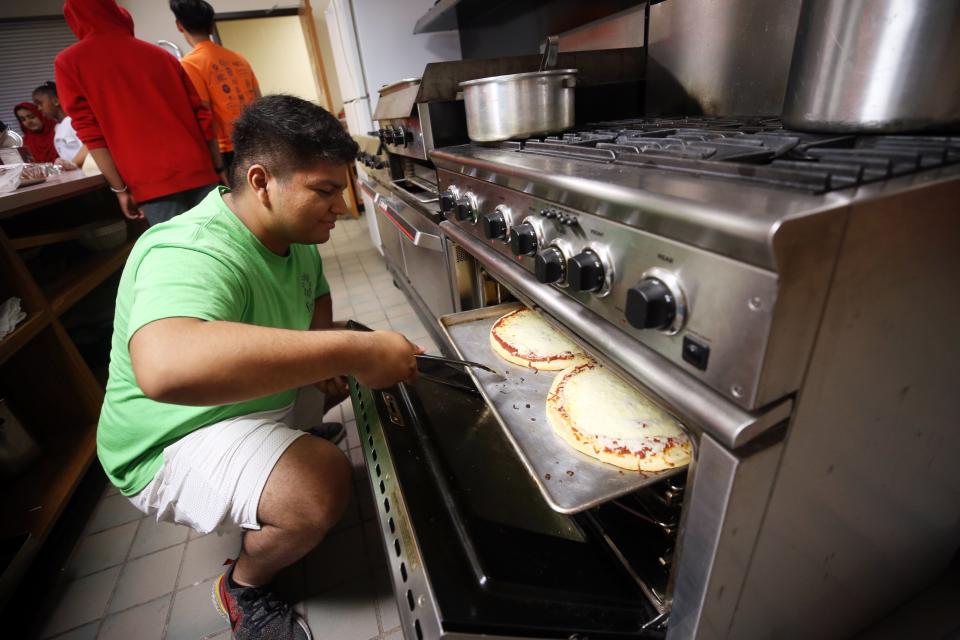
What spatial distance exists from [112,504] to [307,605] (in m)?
0.96

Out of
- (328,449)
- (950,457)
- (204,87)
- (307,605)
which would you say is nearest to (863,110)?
(950,457)

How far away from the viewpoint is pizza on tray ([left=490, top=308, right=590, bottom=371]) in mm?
948

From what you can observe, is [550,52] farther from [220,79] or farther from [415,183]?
[220,79]

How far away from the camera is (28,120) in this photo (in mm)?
3600

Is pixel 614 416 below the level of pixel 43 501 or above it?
above

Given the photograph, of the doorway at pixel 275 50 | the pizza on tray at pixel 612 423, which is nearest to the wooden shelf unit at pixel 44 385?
the pizza on tray at pixel 612 423

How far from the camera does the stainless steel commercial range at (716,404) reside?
0.41 meters

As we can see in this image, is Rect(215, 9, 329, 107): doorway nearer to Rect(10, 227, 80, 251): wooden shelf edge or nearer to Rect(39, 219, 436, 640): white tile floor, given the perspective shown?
Rect(10, 227, 80, 251): wooden shelf edge

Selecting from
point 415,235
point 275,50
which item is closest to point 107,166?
point 415,235

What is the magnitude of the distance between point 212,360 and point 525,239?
53 centimetres

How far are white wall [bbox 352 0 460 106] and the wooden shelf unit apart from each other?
5.42ft

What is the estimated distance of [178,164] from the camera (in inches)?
83.7

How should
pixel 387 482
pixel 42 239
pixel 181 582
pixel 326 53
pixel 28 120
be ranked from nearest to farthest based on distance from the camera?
pixel 387 482 < pixel 181 582 < pixel 42 239 < pixel 28 120 < pixel 326 53

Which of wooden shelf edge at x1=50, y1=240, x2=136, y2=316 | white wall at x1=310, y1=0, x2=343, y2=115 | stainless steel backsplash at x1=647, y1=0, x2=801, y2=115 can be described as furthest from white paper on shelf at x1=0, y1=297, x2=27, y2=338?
white wall at x1=310, y1=0, x2=343, y2=115
